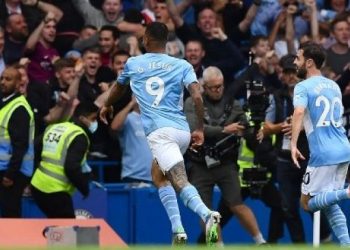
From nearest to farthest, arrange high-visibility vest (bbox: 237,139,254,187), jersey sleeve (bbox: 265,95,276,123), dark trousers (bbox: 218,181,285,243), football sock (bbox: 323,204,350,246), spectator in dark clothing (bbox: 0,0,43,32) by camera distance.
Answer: football sock (bbox: 323,204,350,246), dark trousers (bbox: 218,181,285,243), jersey sleeve (bbox: 265,95,276,123), high-visibility vest (bbox: 237,139,254,187), spectator in dark clothing (bbox: 0,0,43,32)

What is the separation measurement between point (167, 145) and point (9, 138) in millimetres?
3392

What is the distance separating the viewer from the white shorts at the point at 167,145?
1658 cm

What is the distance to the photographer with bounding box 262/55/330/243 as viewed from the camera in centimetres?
2003

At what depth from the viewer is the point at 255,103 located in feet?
63.4

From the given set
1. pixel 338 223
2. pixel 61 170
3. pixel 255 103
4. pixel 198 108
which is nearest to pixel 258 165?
pixel 255 103

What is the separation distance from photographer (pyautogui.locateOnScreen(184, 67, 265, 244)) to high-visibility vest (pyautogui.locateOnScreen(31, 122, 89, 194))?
4.26 feet

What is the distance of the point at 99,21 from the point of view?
75.7ft

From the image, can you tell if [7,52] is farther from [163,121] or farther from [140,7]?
[163,121]

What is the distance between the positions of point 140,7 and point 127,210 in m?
4.08

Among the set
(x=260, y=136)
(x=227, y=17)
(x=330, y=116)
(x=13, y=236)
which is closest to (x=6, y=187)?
(x=13, y=236)

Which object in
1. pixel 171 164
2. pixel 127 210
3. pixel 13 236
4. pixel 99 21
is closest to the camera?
pixel 171 164

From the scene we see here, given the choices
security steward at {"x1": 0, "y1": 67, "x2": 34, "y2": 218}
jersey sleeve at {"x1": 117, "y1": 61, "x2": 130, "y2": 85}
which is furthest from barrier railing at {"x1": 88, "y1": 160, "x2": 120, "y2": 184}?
jersey sleeve at {"x1": 117, "y1": 61, "x2": 130, "y2": 85}

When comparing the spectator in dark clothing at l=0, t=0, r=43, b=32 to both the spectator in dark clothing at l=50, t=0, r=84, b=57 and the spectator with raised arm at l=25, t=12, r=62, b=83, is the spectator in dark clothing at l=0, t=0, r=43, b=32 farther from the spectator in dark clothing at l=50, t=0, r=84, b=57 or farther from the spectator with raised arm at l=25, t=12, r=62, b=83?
the spectator in dark clothing at l=50, t=0, r=84, b=57

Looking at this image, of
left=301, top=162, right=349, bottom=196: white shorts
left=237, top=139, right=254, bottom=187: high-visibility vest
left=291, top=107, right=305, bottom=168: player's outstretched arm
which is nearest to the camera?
left=291, top=107, right=305, bottom=168: player's outstretched arm
